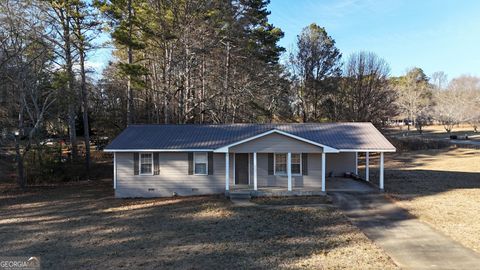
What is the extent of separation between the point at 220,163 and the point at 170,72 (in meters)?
11.8

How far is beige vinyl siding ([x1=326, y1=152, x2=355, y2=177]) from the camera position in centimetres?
2178

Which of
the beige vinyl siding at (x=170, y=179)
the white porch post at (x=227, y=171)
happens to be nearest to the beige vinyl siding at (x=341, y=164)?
the white porch post at (x=227, y=171)

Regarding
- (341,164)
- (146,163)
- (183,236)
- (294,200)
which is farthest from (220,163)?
(341,164)

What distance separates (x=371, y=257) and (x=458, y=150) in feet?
122

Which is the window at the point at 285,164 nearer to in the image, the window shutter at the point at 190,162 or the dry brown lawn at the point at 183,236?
the dry brown lawn at the point at 183,236

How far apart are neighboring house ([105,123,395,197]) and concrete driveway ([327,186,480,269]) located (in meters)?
2.27

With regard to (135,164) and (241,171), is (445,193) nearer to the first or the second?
(241,171)

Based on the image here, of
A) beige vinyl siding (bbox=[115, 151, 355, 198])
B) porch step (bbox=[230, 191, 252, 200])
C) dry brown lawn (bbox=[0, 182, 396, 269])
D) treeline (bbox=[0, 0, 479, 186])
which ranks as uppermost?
treeline (bbox=[0, 0, 479, 186])

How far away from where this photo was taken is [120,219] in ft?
46.6

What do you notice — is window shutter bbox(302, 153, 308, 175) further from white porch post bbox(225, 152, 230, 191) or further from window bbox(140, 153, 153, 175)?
window bbox(140, 153, 153, 175)

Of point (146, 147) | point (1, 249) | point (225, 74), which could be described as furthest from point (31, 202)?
point (225, 74)

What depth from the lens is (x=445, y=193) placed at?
59.1 ft

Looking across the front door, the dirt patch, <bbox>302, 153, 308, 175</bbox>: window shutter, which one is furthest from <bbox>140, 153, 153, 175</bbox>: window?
<bbox>302, 153, 308, 175</bbox>: window shutter

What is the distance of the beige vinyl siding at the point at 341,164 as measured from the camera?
71.5ft
